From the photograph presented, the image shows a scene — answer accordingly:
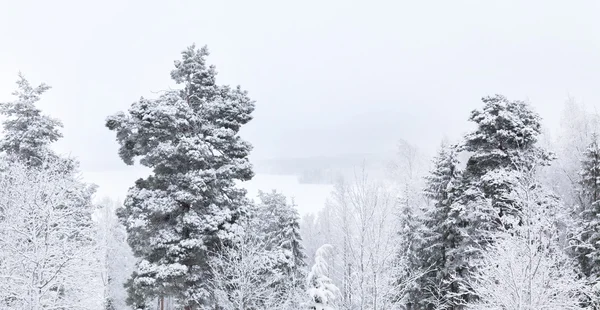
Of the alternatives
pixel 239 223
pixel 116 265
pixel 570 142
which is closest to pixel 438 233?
pixel 239 223

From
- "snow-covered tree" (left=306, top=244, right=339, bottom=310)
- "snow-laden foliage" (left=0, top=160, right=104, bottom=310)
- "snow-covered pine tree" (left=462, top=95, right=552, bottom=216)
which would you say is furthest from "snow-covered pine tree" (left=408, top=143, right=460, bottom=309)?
A: "snow-laden foliage" (left=0, top=160, right=104, bottom=310)

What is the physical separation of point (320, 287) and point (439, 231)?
12054mm

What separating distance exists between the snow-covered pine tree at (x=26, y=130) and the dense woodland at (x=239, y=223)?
2.5 inches

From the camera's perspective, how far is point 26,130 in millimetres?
21891

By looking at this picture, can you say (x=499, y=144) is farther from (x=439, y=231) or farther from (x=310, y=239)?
(x=310, y=239)

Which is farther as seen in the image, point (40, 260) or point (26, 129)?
point (26, 129)

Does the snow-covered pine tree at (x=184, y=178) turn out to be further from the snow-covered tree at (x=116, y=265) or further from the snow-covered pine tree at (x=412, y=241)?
the snow-covered tree at (x=116, y=265)

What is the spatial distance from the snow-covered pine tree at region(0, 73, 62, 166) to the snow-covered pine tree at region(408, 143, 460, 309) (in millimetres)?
18938

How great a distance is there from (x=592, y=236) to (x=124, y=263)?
4087 centimetres

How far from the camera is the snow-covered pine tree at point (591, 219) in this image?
18.1 m

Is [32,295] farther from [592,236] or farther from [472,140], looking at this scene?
[592,236]

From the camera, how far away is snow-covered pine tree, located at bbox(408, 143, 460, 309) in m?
22.0

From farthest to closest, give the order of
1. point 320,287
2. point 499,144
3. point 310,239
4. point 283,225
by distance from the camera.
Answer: point 310,239, point 283,225, point 499,144, point 320,287

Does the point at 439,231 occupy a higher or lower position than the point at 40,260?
higher
